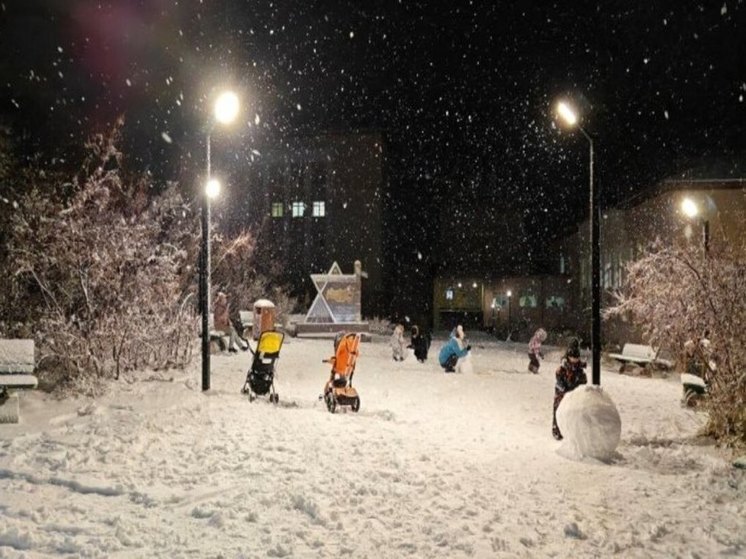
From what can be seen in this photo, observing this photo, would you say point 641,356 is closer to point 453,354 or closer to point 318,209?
point 453,354

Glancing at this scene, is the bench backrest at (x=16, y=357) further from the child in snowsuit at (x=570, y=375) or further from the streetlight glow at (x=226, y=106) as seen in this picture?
the child in snowsuit at (x=570, y=375)

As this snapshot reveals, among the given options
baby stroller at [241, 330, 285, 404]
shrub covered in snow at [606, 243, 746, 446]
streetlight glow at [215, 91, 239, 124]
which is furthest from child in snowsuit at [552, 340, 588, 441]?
streetlight glow at [215, 91, 239, 124]

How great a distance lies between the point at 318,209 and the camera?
44906 mm

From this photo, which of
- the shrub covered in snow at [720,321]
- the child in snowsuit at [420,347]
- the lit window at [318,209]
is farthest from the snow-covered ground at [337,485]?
the lit window at [318,209]

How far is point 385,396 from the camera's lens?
1339 centimetres

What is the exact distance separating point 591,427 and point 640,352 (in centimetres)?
1293

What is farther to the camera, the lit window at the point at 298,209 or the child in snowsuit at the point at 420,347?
the lit window at the point at 298,209

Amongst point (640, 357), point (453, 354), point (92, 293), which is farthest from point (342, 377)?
point (640, 357)

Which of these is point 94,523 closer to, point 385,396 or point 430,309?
point 385,396

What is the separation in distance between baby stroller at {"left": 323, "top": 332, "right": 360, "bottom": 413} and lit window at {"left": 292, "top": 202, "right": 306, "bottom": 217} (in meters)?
33.8

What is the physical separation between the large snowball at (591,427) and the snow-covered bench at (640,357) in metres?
11.9

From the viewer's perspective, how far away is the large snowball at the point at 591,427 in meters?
8.39

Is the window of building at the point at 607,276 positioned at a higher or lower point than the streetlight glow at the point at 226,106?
lower

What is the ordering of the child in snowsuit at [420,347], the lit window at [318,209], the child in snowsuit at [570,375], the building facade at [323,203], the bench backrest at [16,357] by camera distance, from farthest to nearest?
1. the lit window at [318,209]
2. the building facade at [323,203]
3. the child in snowsuit at [420,347]
4. the child in snowsuit at [570,375]
5. the bench backrest at [16,357]
